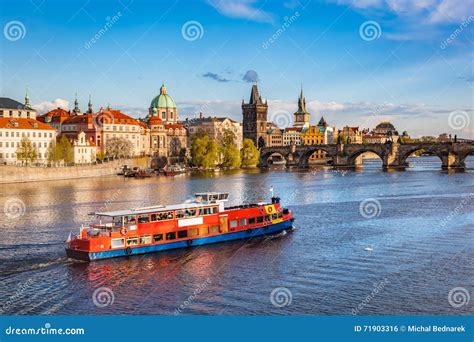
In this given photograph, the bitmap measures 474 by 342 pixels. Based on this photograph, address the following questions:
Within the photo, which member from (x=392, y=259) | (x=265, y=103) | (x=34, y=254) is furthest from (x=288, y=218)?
(x=265, y=103)

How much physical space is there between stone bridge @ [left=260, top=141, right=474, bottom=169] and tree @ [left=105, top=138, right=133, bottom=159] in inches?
1318

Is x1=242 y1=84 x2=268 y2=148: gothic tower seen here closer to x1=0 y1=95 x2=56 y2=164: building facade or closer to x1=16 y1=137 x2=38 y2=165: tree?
x1=0 y1=95 x2=56 y2=164: building facade

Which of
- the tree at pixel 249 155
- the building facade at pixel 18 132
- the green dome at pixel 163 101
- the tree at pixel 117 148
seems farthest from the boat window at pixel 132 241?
the green dome at pixel 163 101

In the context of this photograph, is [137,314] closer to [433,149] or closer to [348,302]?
[348,302]

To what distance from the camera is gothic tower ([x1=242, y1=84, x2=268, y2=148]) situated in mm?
169000

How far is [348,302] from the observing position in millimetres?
A: 21266

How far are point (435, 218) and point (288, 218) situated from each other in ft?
32.4

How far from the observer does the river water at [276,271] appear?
2117 centimetres

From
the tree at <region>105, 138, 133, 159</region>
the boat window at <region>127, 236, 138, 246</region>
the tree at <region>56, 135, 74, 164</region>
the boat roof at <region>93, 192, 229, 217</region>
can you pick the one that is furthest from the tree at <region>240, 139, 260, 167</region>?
the boat window at <region>127, 236, 138, 246</region>

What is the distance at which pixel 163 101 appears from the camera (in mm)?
149875

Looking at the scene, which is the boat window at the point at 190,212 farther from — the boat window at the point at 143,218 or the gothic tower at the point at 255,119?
the gothic tower at the point at 255,119

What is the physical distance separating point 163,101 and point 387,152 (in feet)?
193

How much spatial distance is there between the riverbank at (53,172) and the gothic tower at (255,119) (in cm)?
7307

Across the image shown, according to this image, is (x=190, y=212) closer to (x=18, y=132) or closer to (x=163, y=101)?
(x=18, y=132)
